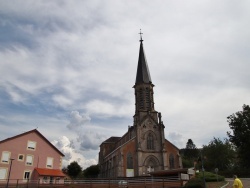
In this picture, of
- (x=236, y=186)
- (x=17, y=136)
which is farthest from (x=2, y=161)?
(x=236, y=186)

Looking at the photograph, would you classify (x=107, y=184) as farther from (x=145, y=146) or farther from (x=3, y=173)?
(x=145, y=146)

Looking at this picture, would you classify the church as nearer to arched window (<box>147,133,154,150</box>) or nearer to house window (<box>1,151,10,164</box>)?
arched window (<box>147,133,154,150</box>)

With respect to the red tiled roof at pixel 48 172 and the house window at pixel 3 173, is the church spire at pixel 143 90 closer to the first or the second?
the red tiled roof at pixel 48 172

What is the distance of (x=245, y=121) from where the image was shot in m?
42.7

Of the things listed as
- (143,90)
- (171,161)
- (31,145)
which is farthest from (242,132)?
(31,145)

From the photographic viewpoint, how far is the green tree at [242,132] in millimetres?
41191

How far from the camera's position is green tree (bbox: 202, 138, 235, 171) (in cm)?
5497

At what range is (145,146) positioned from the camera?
45688 mm

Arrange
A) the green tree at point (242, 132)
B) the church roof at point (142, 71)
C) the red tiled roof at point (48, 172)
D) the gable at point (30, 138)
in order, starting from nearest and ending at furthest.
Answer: the red tiled roof at point (48, 172), the gable at point (30, 138), the green tree at point (242, 132), the church roof at point (142, 71)

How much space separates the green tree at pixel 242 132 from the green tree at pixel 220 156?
11660 millimetres

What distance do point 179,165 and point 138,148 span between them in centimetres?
916

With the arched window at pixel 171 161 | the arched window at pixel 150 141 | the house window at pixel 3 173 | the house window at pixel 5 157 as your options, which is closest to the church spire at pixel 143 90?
the arched window at pixel 150 141

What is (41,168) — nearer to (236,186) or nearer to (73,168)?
(73,168)

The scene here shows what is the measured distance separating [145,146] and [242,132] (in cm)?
1825
